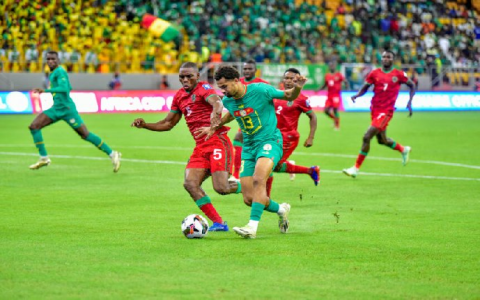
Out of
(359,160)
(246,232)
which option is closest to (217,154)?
(246,232)

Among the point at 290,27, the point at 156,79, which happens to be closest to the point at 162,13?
the point at 156,79

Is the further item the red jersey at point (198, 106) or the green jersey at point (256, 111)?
the red jersey at point (198, 106)

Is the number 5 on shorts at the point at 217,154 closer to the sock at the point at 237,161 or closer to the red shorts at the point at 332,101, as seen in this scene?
the sock at the point at 237,161

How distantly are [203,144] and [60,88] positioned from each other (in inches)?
297

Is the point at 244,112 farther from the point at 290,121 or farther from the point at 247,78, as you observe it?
the point at 247,78

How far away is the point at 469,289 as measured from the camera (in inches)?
281

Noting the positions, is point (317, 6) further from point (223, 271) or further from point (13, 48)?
point (223, 271)

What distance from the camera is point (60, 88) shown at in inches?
690

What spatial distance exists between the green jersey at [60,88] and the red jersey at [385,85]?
625 centimetres

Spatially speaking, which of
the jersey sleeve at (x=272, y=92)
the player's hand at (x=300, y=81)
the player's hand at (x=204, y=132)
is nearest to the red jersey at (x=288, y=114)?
the player's hand at (x=204, y=132)

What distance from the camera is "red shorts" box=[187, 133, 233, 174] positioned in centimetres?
1070

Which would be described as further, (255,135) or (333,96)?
(333,96)

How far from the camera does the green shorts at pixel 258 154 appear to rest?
32.7 feet

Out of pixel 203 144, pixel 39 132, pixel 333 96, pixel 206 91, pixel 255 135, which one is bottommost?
pixel 333 96
